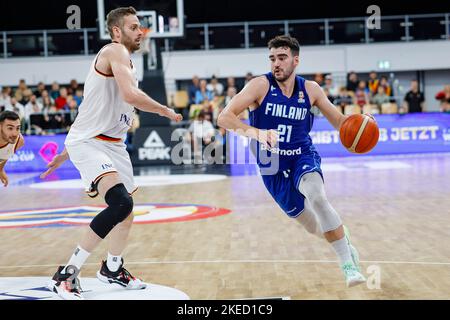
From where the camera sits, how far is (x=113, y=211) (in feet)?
17.1

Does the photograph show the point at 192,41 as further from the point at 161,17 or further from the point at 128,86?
the point at 128,86

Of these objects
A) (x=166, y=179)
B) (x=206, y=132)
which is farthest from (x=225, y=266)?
(x=206, y=132)

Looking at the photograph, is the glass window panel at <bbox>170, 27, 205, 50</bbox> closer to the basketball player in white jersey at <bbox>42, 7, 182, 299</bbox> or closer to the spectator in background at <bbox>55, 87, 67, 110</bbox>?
the spectator in background at <bbox>55, 87, 67, 110</bbox>

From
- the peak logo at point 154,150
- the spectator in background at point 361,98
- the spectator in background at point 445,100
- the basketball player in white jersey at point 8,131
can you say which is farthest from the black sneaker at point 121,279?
the spectator in background at point 445,100

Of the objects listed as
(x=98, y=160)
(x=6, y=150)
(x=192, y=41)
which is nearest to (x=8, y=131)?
(x=6, y=150)

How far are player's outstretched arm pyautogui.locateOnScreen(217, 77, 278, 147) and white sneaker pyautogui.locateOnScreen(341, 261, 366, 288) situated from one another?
1072mm

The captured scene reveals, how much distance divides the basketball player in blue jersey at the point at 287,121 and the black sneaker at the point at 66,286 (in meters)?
1.64

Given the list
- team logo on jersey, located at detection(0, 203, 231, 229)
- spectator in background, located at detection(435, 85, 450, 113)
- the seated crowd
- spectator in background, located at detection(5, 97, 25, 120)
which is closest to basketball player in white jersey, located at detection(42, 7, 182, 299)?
team logo on jersey, located at detection(0, 203, 231, 229)

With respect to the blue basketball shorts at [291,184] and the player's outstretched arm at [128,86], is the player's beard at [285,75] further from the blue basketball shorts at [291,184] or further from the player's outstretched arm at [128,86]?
the player's outstretched arm at [128,86]

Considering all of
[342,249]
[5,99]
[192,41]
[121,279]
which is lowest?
[121,279]

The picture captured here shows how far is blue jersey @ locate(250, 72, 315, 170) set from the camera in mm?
5793

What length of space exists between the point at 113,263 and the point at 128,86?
1462mm
